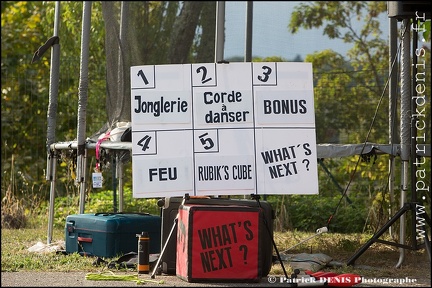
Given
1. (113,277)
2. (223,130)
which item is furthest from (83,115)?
(113,277)

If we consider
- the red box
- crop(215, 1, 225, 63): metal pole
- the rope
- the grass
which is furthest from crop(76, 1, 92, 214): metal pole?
the red box

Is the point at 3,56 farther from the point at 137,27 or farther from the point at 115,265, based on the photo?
the point at 115,265

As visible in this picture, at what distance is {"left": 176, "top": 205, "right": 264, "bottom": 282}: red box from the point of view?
28.4 feet

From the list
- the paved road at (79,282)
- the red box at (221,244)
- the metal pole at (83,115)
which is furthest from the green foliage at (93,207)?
the red box at (221,244)

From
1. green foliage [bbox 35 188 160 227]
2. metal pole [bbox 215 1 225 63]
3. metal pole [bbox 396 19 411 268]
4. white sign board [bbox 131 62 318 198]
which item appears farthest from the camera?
green foliage [bbox 35 188 160 227]

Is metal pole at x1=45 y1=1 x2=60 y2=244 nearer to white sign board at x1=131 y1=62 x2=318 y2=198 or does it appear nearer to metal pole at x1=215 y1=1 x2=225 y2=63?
metal pole at x1=215 y1=1 x2=225 y2=63

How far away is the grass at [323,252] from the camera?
960 centimetres

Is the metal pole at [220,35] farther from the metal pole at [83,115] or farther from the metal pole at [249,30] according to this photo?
the metal pole at [249,30]

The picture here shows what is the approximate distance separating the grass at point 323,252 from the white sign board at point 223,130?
972mm

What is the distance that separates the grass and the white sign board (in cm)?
97

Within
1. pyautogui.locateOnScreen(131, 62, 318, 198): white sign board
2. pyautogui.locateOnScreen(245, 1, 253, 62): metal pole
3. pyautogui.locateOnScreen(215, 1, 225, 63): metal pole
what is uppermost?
pyautogui.locateOnScreen(245, 1, 253, 62): metal pole

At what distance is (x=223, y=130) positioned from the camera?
9.16 metres

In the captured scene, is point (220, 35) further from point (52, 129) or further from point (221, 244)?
point (221, 244)

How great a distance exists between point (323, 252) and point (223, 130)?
2.50 meters
